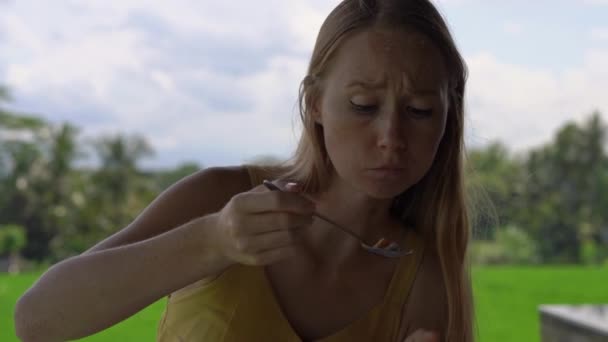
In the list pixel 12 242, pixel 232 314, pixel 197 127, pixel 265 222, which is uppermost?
pixel 197 127

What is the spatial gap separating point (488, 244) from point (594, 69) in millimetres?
3331

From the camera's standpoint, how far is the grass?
647 cm

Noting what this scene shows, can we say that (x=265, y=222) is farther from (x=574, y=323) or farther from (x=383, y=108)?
(x=574, y=323)

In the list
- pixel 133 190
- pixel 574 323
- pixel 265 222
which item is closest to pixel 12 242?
pixel 133 190

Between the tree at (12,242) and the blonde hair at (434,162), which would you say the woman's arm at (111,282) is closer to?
the blonde hair at (434,162)

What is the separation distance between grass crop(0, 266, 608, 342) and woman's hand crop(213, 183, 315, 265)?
569 centimetres

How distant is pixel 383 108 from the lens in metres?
0.90

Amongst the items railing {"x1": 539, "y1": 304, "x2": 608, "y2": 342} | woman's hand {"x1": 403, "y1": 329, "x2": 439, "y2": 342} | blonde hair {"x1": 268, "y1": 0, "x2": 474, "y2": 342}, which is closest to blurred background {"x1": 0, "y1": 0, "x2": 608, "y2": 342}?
railing {"x1": 539, "y1": 304, "x2": 608, "y2": 342}

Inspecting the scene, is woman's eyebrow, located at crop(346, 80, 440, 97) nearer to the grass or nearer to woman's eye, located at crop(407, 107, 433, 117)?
woman's eye, located at crop(407, 107, 433, 117)

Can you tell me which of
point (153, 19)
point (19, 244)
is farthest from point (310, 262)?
point (153, 19)

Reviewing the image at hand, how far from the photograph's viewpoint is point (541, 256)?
11844mm

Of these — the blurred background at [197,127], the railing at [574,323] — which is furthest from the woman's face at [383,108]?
the blurred background at [197,127]

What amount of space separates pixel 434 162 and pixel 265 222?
18.2 inches

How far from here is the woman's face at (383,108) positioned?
896 mm
